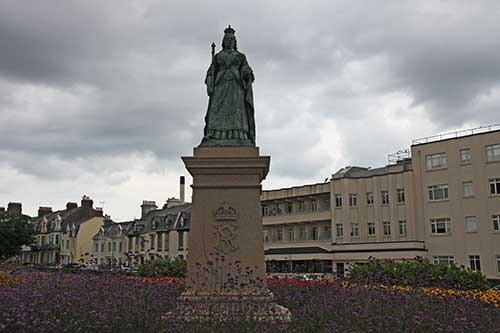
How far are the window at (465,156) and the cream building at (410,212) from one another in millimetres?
73

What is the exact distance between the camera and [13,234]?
55906 mm

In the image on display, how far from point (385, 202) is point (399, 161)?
4065 mm

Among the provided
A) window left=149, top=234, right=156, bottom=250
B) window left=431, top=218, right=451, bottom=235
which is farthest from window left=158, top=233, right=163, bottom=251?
window left=431, top=218, right=451, bottom=235

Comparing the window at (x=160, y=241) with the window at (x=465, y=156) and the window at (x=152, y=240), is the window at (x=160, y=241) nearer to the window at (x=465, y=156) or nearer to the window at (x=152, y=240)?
the window at (x=152, y=240)

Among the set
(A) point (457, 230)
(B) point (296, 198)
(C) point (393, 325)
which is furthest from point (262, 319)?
(B) point (296, 198)

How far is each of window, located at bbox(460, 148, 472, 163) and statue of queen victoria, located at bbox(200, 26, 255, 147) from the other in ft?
119

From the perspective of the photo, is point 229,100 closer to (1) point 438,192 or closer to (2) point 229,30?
(2) point 229,30

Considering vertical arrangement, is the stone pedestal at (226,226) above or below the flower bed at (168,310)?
above

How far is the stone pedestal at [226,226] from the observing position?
Result: 357 inches

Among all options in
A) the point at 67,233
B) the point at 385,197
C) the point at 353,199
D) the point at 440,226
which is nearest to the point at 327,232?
the point at 353,199

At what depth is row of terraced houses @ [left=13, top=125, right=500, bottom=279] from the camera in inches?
1625

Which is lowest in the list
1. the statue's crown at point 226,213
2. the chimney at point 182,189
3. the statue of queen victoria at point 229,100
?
the statue's crown at point 226,213

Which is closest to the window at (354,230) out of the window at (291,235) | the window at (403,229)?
the window at (403,229)

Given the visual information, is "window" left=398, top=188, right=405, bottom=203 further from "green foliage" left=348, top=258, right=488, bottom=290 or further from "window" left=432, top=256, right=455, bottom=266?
"green foliage" left=348, top=258, right=488, bottom=290
